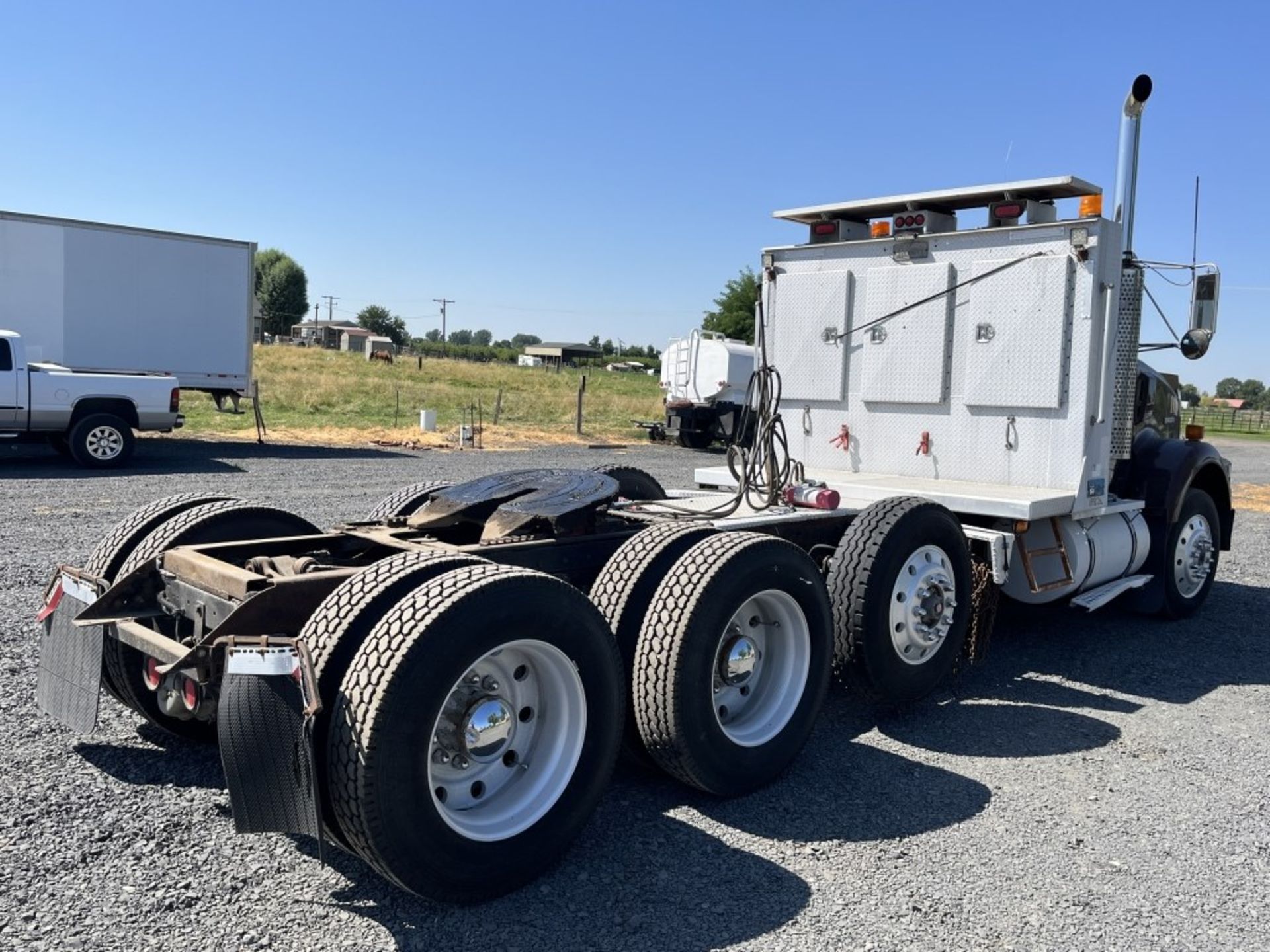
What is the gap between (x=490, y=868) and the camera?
3.28 m

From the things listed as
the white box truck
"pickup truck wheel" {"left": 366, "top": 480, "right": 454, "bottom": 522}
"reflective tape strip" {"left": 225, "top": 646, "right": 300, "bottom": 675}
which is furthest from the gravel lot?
the white box truck

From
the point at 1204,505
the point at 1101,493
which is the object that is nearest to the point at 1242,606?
the point at 1204,505

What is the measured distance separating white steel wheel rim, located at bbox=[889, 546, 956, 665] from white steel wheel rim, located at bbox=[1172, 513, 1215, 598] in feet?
10.7

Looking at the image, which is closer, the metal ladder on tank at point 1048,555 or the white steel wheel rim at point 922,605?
the white steel wheel rim at point 922,605

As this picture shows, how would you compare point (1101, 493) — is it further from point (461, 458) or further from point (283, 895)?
point (461, 458)

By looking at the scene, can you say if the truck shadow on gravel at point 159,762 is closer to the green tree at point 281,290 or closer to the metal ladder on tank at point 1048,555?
the metal ladder on tank at point 1048,555

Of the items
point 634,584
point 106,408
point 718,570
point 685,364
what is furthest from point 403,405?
point 718,570

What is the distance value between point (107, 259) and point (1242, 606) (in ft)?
59.2

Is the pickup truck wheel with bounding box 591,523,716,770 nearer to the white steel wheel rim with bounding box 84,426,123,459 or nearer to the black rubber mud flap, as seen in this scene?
the black rubber mud flap

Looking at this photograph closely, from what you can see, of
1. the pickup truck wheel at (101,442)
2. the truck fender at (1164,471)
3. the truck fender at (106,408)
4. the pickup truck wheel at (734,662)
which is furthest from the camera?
the truck fender at (106,408)

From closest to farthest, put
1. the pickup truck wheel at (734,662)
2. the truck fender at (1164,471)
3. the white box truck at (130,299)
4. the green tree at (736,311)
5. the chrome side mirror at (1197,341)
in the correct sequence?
the pickup truck wheel at (734,662), the chrome side mirror at (1197,341), the truck fender at (1164,471), the white box truck at (130,299), the green tree at (736,311)

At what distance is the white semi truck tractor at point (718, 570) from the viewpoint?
3135 mm

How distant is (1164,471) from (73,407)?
14462mm

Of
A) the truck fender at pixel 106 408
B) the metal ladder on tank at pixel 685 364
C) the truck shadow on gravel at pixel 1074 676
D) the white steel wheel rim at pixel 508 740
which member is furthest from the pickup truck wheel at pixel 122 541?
the metal ladder on tank at pixel 685 364
